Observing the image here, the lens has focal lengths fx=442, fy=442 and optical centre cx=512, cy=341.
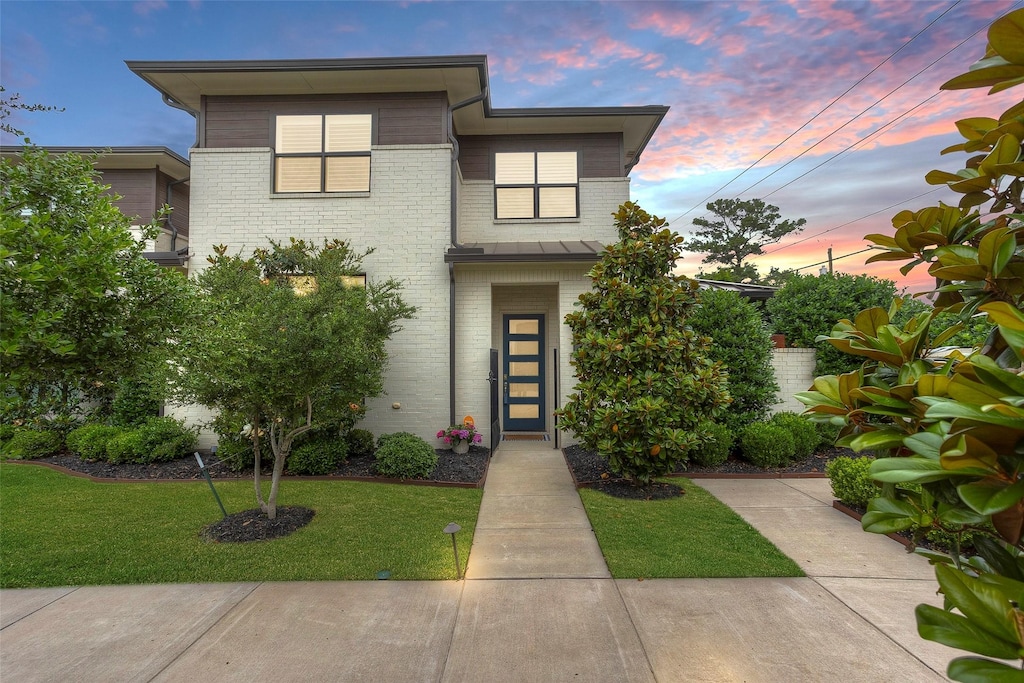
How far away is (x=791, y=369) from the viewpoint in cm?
866

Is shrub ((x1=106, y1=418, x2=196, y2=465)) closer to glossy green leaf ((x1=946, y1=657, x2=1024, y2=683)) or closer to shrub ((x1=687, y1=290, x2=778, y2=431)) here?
shrub ((x1=687, y1=290, x2=778, y2=431))

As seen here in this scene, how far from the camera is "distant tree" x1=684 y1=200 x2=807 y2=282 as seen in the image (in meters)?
32.3

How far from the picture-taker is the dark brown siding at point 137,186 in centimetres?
1164

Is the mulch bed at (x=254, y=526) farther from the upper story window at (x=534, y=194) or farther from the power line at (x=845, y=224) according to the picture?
the upper story window at (x=534, y=194)

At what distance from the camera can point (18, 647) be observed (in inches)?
124

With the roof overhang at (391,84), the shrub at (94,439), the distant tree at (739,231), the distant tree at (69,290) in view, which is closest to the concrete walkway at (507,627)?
the distant tree at (69,290)

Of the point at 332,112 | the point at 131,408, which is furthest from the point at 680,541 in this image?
the point at 131,408

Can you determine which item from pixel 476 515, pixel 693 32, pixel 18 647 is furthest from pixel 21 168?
pixel 693 32

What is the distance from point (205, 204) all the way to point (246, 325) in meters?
6.15

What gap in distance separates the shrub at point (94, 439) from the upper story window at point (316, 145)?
5715 mm

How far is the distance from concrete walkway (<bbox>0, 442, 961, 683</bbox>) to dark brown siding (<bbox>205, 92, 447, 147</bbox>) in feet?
26.5

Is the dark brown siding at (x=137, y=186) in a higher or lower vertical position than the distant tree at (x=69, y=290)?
higher

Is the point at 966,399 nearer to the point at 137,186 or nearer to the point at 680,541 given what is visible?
the point at 680,541

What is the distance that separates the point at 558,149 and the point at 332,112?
493 centimetres
